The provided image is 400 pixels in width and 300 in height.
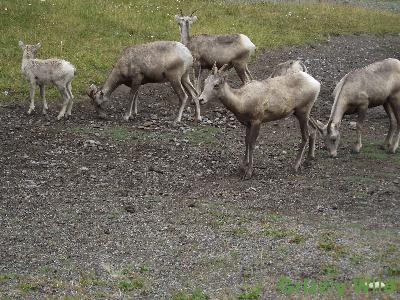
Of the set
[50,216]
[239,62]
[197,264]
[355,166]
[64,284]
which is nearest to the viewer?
[64,284]

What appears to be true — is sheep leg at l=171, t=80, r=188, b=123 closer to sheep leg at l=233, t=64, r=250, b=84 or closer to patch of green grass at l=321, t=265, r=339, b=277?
sheep leg at l=233, t=64, r=250, b=84

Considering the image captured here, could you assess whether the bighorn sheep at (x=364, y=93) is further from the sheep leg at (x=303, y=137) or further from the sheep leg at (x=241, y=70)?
the sheep leg at (x=241, y=70)

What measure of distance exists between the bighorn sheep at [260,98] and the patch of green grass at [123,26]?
550 cm

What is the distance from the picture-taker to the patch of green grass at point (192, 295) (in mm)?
8164

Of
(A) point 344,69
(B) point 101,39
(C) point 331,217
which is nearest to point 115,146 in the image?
(C) point 331,217

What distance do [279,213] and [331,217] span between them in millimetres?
731

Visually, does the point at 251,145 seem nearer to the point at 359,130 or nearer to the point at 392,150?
the point at 359,130

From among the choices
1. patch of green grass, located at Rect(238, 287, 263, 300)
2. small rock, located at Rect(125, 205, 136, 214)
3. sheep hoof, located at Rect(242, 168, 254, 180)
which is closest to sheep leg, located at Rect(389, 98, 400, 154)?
sheep hoof, located at Rect(242, 168, 254, 180)

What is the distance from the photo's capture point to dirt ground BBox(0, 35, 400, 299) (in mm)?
8664

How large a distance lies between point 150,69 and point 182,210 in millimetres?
5437

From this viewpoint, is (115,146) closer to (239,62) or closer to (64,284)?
(239,62)

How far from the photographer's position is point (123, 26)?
21.8 meters

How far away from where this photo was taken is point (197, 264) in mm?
9086

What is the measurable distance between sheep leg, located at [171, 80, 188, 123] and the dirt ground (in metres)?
0.30
